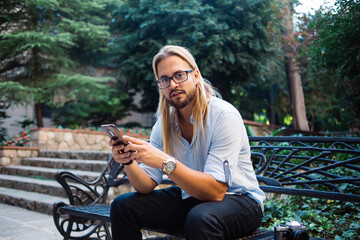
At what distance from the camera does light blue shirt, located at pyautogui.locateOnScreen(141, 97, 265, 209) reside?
1808 millimetres

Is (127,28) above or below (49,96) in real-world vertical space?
above

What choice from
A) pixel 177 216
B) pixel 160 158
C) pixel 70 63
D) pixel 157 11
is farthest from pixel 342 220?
pixel 70 63

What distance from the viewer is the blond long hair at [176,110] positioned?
6.58ft

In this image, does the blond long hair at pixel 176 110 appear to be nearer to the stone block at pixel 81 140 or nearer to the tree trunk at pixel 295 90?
the stone block at pixel 81 140

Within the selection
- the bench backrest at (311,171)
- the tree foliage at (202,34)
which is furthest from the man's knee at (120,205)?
the tree foliage at (202,34)

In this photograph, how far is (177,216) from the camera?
202 cm

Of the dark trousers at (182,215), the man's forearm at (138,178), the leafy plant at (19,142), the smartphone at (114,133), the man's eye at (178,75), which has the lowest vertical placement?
the leafy plant at (19,142)

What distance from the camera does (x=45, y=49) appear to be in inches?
397

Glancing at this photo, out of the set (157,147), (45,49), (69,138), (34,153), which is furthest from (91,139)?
(157,147)

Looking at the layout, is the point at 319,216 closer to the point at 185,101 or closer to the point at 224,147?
the point at 224,147

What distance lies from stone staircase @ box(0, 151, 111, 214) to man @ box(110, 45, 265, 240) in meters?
3.31

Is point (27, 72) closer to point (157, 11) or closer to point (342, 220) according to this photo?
point (157, 11)

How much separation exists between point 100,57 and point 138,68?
2245 millimetres

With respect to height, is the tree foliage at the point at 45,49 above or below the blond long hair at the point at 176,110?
above
